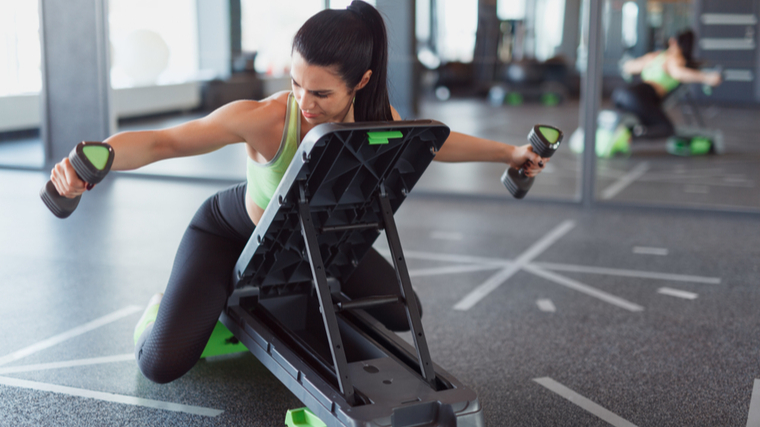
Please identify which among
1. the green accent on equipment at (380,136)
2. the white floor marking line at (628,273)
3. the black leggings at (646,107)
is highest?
the green accent on equipment at (380,136)

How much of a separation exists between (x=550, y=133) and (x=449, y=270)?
59.6 inches

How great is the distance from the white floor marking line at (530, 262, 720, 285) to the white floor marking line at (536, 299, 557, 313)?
0.46m

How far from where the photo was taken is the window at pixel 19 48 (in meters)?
5.29

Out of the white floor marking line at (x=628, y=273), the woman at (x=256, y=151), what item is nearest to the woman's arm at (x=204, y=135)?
the woman at (x=256, y=151)

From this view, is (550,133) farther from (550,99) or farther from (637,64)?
(550,99)

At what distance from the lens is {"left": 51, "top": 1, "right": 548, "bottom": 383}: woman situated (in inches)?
62.9

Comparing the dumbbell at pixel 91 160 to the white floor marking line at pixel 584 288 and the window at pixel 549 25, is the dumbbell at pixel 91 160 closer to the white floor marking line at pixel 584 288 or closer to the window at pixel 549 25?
the white floor marking line at pixel 584 288

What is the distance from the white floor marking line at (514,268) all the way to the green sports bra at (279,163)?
3.79 ft

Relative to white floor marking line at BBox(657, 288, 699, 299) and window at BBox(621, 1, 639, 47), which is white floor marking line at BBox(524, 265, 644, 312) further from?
window at BBox(621, 1, 639, 47)

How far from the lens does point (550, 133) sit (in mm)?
1834

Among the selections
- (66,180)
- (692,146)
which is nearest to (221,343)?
(66,180)

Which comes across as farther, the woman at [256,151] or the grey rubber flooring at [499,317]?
the grey rubber flooring at [499,317]

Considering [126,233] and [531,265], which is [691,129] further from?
[126,233]

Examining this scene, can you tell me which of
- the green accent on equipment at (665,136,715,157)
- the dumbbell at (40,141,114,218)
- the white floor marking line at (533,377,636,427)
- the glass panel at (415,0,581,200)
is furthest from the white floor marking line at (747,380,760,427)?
the green accent on equipment at (665,136,715,157)
